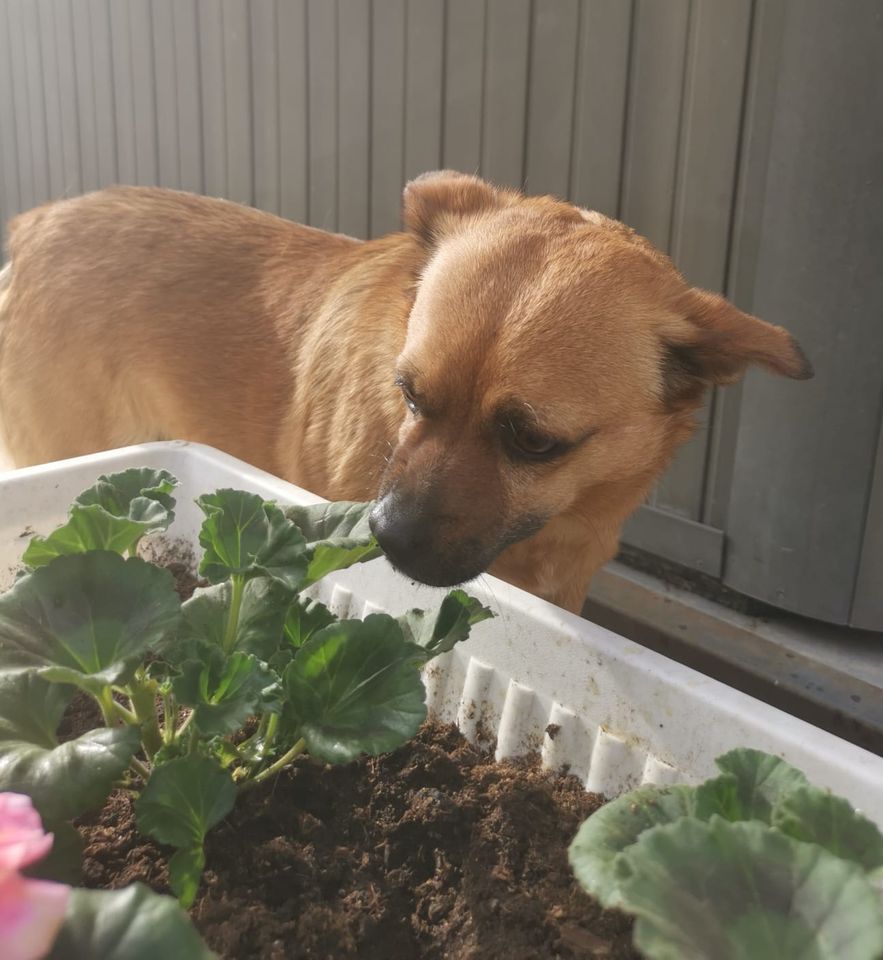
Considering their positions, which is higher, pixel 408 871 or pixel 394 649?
pixel 394 649

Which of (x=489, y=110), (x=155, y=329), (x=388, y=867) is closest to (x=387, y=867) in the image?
(x=388, y=867)

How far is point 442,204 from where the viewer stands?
1.74 metres

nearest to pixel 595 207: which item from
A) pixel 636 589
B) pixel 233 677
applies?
pixel 636 589

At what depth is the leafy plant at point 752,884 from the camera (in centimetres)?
46

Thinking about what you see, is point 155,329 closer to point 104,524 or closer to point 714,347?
point 714,347

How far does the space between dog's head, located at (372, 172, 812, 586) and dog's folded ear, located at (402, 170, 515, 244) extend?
0.45ft

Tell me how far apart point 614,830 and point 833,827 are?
14cm

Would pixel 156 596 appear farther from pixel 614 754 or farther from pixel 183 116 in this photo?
pixel 183 116

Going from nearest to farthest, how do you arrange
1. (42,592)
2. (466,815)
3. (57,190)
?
(42,592)
(466,815)
(57,190)

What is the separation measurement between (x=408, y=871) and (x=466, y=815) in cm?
8

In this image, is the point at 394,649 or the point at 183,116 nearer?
the point at 394,649

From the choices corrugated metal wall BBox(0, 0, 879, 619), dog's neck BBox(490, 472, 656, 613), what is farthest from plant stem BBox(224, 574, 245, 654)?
corrugated metal wall BBox(0, 0, 879, 619)

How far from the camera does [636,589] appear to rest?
2.66 meters

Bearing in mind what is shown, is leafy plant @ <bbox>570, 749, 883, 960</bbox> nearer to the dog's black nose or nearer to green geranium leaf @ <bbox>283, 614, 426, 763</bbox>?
green geranium leaf @ <bbox>283, 614, 426, 763</bbox>
